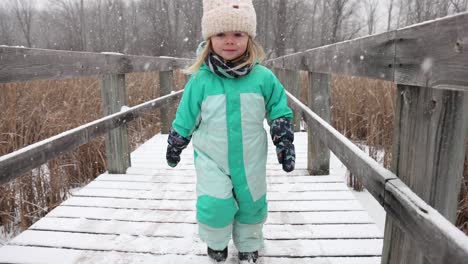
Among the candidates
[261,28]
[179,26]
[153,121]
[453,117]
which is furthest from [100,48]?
[453,117]

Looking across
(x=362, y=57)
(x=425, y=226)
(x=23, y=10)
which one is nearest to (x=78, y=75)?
(x=362, y=57)

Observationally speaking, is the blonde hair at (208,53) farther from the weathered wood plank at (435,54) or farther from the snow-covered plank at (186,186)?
the snow-covered plank at (186,186)

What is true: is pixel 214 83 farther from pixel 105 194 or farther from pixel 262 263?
pixel 105 194

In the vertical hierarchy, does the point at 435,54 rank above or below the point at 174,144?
above

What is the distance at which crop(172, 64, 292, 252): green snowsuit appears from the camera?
165 centimetres

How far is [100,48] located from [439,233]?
732 inches

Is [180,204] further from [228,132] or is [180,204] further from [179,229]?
[228,132]

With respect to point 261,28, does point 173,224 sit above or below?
below

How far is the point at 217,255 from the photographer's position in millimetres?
1825

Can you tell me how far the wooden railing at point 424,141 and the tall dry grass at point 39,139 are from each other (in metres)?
2.27

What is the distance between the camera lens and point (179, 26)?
16438 millimetres

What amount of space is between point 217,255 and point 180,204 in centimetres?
81

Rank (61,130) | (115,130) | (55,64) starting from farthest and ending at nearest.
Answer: (61,130) → (115,130) → (55,64)

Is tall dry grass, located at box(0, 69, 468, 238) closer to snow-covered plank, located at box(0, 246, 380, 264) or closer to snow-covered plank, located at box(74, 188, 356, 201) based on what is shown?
snow-covered plank, located at box(74, 188, 356, 201)
